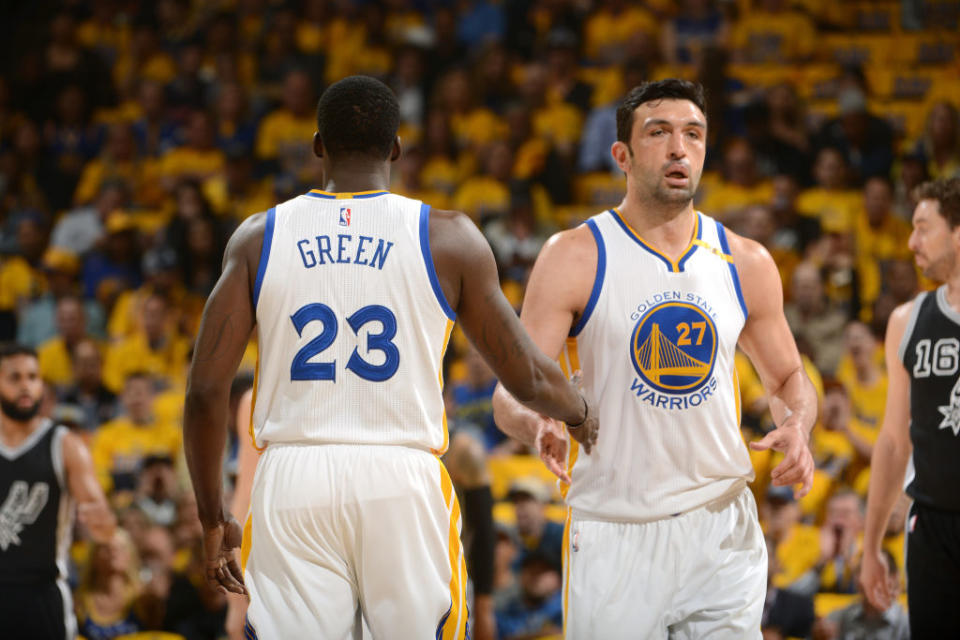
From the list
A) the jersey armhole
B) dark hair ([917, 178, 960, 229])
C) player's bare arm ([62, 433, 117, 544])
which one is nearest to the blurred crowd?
player's bare arm ([62, 433, 117, 544])

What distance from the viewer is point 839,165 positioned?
9.48 m

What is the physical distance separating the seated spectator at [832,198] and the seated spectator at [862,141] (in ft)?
0.46

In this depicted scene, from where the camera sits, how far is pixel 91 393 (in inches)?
366

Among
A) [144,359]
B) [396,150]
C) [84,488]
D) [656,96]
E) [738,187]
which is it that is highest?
[738,187]

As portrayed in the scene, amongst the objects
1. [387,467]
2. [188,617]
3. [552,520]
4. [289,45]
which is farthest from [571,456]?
[289,45]

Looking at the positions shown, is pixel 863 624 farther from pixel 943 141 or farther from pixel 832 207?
pixel 943 141

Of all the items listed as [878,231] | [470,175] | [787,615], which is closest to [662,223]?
[787,615]

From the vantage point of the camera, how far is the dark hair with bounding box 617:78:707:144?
3.97m

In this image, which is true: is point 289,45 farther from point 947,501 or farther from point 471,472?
point 947,501

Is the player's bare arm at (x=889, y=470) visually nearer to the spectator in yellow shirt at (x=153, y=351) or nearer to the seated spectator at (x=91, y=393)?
the spectator in yellow shirt at (x=153, y=351)

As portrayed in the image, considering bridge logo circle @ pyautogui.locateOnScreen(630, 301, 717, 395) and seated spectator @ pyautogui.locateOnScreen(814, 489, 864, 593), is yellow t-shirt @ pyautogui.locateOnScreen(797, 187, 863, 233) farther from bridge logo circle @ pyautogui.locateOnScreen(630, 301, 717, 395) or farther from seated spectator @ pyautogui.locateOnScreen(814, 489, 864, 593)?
bridge logo circle @ pyautogui.locateOnScreen(630, 301, 717, 395)

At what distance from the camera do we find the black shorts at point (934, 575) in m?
4.33

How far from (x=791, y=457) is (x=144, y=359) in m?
7.19

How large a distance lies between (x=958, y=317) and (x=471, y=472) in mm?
2622
